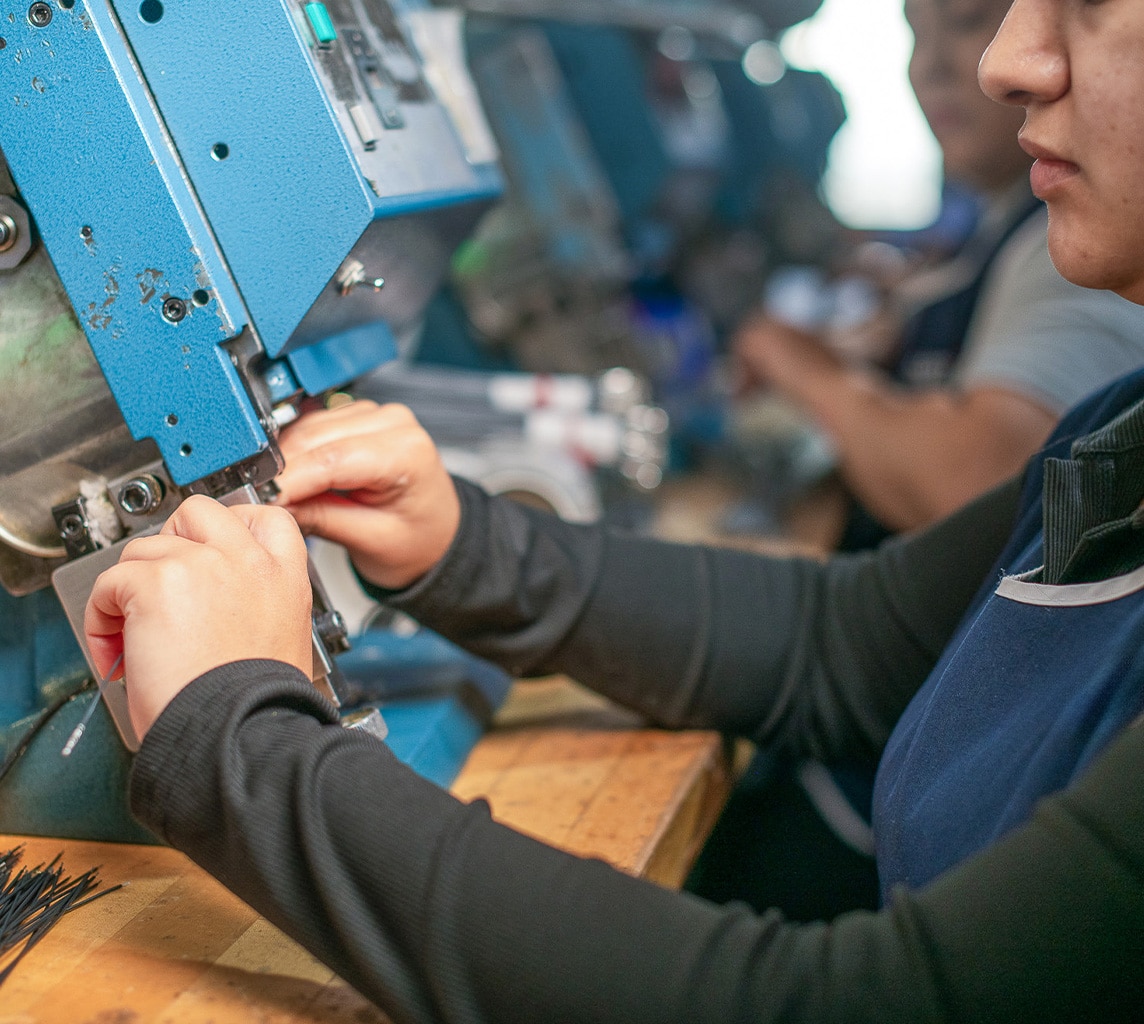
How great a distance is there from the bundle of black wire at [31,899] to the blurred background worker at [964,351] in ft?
3.92

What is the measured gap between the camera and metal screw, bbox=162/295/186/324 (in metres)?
0.74

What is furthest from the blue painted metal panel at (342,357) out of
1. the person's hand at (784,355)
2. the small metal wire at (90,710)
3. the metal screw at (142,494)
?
the person's hand at (784,355)

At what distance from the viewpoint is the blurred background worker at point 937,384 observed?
124 centimetres

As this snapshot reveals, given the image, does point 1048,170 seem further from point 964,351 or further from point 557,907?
point 964,351

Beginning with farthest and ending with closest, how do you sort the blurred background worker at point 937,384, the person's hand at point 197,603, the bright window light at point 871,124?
the bright window light at point 871,124 < the blurred background worker at point 937,384 < the person's hand at point 197,603

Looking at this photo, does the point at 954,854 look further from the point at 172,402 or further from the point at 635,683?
the point at 172,402

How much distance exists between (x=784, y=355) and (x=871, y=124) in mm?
2305

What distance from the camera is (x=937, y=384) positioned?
2.07m

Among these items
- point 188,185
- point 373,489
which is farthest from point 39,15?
point 373,489

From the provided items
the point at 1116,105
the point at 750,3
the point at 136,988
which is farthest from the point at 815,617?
the point at 750,3

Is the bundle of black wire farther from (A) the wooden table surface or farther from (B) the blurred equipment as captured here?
(B) the blurred equipment

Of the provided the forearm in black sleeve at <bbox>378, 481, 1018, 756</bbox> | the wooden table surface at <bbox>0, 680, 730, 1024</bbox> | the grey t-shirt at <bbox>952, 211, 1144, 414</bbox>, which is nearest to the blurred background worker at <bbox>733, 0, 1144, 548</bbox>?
the grey t-shirt at <bbox>952, 211, 1144, 414</bbox>

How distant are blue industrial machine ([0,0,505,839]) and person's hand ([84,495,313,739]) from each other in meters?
0.10

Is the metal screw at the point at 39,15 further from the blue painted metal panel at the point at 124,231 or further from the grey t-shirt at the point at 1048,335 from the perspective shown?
the grey t-shirt at the point at 1048,335
